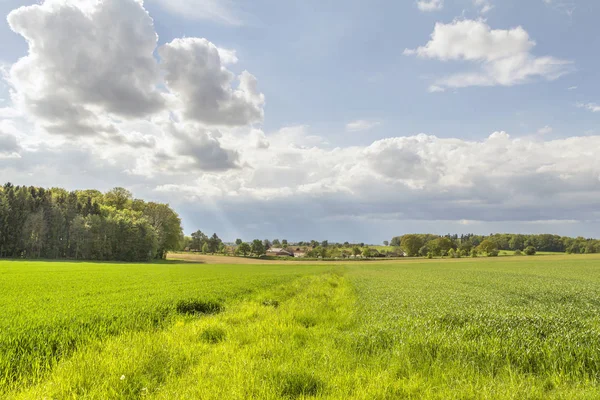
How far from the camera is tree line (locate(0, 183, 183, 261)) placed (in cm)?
9400

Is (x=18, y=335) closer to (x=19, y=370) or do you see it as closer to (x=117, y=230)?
(x=19, y=370)

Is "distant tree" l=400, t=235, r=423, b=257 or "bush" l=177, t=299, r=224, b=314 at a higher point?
"bush" l=177, t=299, r=224, b=314

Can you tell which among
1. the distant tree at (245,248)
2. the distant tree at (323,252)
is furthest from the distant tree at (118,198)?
the distant tree at (323,252)

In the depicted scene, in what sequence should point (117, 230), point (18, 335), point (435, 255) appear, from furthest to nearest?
1. point (435, 255)
2. point (117, 230)
3. point (18, 335)

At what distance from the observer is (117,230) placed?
100 metres

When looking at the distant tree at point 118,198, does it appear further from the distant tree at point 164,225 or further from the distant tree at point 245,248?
the distant tree at point 245,248

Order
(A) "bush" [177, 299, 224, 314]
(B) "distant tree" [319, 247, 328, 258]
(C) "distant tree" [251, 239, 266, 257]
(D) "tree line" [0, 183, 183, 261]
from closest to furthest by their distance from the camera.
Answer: (A) "bush" [177, 299, 224, 314] → (D) "tree line" [0, 183, 183, 261] → (C) "distant tree" [251, 239, 266, 257] → (B) "distant tree" [319, 247, 328, 258]

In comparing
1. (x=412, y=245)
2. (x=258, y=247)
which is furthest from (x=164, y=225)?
(x=412, y=245)

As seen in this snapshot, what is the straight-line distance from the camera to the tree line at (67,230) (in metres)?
94.0

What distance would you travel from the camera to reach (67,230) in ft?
338

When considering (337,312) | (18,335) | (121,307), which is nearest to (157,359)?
(18,335)

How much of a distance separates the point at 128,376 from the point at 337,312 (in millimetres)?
9218

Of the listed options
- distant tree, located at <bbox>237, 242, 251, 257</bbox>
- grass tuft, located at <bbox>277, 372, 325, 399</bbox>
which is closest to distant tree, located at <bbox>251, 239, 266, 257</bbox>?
distant tree, located at <bbox>237, 242, 251, 257</bbox>

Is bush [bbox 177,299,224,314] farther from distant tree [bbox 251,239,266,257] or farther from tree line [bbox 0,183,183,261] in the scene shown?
distant tree [bbox 251,239,266,257]
